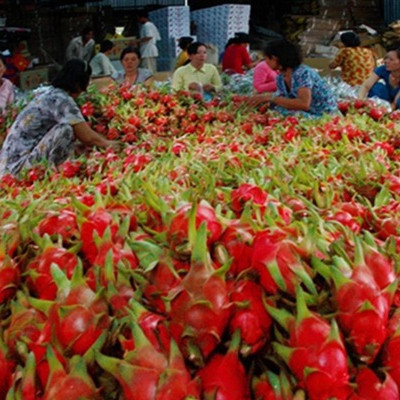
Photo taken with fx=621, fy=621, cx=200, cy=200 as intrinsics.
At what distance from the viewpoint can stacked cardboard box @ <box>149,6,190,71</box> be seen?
427 inches

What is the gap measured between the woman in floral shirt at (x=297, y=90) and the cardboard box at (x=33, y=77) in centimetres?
529

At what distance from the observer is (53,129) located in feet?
13.6

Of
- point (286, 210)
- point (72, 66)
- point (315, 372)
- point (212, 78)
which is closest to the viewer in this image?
point (315, 372)

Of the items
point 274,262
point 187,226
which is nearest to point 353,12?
point 187,226

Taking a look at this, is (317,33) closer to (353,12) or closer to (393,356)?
(353,12)

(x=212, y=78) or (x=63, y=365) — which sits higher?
(x=63, y=365)

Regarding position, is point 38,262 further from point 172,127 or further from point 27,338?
point 172,127

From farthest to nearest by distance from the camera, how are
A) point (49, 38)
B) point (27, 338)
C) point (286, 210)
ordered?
point (49, 38) → point (286, 210) → point (27, 338)

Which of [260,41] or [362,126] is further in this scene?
[260,41]

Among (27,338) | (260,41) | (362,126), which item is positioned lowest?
(260,41)

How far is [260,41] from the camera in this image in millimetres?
12117

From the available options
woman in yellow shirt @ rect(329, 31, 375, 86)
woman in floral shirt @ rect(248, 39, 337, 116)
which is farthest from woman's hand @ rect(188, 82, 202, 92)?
woman in yellow shirt @ rect(329, 31, 375, 86)

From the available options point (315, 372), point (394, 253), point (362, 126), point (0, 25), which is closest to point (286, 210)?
point (394, 253)

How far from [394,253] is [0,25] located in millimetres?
10259
